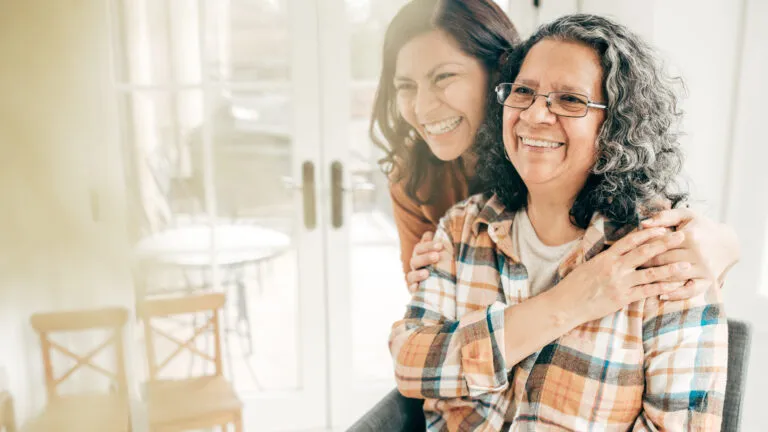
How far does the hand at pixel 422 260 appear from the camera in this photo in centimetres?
→ 99

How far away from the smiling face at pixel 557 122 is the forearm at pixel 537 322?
188 millimetres

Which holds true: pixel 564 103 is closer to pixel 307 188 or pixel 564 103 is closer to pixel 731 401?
pixel 731 401

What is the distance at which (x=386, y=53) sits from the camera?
1.13 meters

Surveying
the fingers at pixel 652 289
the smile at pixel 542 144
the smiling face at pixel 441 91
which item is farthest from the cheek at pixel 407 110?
the fingers at pixel 652 289

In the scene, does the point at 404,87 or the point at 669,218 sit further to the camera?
the point at 404,87

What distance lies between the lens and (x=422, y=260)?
3.29 ft

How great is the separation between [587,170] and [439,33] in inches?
15.6

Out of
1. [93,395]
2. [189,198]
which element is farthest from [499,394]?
[189,198]

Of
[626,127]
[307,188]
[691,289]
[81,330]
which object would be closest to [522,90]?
[626,127]

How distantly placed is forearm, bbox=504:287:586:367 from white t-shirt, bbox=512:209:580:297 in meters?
0.08

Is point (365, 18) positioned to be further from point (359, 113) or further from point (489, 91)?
point (489, 91)

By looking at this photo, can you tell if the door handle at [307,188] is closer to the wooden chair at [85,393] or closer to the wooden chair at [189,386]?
the wooden chair at [189,386]

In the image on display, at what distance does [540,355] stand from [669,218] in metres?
0.29

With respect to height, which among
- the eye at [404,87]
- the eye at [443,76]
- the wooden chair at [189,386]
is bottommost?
the wooden chair at [189,386]
